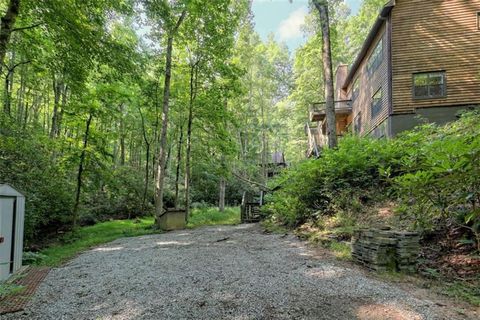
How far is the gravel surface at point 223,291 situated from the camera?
3.13m

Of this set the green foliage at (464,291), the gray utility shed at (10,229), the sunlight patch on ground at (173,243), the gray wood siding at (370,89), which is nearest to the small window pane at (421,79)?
the gray wood siding at (370,89)

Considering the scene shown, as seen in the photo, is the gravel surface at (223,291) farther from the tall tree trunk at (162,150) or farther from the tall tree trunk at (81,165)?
the tall tree trunk at (162,150)

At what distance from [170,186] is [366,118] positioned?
1470 centimetres

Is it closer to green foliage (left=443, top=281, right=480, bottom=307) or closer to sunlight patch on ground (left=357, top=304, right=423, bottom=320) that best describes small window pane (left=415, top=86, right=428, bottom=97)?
green foliage (left=443, top=281, right=480, bottom=307)

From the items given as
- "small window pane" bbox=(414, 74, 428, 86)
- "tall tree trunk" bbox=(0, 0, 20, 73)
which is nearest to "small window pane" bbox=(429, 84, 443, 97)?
"small window pane" bbox=(414, 74, 428, 86)

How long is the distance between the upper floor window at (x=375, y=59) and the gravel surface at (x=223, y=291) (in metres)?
13.3

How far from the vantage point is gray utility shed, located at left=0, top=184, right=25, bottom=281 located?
450 cm

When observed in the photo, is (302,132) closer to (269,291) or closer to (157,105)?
(157,105)

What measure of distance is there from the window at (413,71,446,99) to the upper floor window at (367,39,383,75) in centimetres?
233

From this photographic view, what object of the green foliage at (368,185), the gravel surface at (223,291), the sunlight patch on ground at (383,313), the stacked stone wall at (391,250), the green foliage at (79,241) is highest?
the green foliage at (368,185)

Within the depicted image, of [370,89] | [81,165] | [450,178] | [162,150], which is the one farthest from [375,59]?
[81,165]

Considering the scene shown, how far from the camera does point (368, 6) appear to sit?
79.6 feet

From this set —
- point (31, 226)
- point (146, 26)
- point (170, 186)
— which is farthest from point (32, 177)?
point (170, 186)

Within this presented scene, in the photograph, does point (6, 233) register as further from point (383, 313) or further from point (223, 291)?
point (383, 313)
